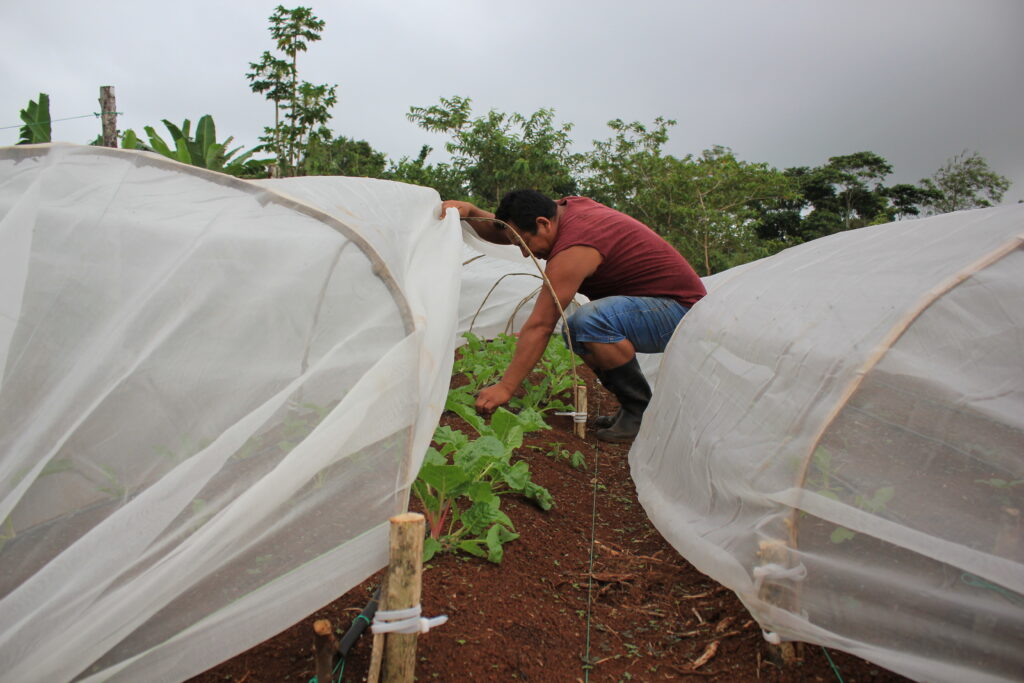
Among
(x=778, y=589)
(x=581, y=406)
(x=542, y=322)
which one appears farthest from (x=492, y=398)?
(x=778, y=589)

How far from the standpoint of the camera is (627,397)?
348 centimetres

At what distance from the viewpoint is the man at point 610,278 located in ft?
10.2

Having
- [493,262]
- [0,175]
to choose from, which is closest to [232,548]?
[0,175]

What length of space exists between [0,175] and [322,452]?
3.34ft

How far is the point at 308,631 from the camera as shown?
4.83ft

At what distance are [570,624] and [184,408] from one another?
3.62ft

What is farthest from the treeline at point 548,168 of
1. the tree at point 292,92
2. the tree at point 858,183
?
the tree at point 858,183

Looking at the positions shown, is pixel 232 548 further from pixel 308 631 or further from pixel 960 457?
pixel 960 457

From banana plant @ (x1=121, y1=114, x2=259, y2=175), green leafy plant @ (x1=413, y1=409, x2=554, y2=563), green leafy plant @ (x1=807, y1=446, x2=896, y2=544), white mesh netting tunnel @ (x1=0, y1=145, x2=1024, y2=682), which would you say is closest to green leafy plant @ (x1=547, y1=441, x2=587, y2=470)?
green leafy plant @ (x1=413, y1=409, x2=554, y2=563)

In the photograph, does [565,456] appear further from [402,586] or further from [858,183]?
[858,183]

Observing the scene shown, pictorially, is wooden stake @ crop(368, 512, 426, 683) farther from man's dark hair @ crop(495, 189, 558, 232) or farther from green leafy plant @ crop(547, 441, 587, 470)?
man's dark hair @ crop(495, 189, 558, 232)

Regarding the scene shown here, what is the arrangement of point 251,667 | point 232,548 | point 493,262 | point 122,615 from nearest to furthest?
point 122,615 < point 232,548 < point 251,667 < point 493,262

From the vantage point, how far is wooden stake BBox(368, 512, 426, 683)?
47.6 inches

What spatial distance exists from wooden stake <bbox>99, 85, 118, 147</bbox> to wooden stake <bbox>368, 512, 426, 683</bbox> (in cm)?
835
